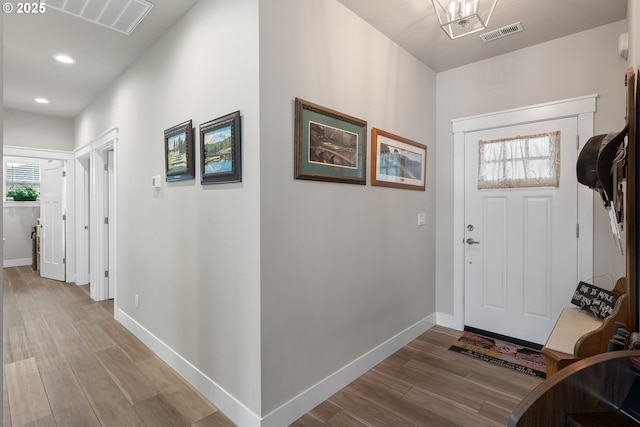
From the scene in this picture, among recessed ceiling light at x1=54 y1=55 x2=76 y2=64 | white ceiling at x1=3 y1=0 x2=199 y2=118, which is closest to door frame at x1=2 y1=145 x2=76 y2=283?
white ceiling at x1=3 y1=0 x2=199 y2=118

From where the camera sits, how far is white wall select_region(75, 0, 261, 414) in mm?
1832

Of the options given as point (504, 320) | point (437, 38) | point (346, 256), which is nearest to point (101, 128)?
point (346, 256)

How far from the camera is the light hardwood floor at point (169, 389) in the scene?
193 cm

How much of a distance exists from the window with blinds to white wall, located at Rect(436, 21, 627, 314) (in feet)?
28.7

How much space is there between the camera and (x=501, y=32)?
2.60 metres

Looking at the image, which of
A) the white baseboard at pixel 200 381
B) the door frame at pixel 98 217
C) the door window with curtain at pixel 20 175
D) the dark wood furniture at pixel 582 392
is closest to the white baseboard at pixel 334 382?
the white baseboard at pixel 200 381

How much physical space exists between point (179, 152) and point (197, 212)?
52cm

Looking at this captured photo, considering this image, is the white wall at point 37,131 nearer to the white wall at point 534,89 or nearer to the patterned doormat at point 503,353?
the white wall at point 534,89

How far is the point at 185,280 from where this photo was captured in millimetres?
2393

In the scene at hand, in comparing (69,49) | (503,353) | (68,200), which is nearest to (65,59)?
(69,49)

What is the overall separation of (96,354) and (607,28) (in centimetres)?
501

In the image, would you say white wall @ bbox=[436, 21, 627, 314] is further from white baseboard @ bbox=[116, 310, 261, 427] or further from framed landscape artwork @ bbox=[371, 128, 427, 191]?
white baseboard @ bbox=[116, 310, 261, 427]

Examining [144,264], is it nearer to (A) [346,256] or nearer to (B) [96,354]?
(B) [96,354]

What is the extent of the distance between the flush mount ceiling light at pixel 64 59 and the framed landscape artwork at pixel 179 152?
1515mm
